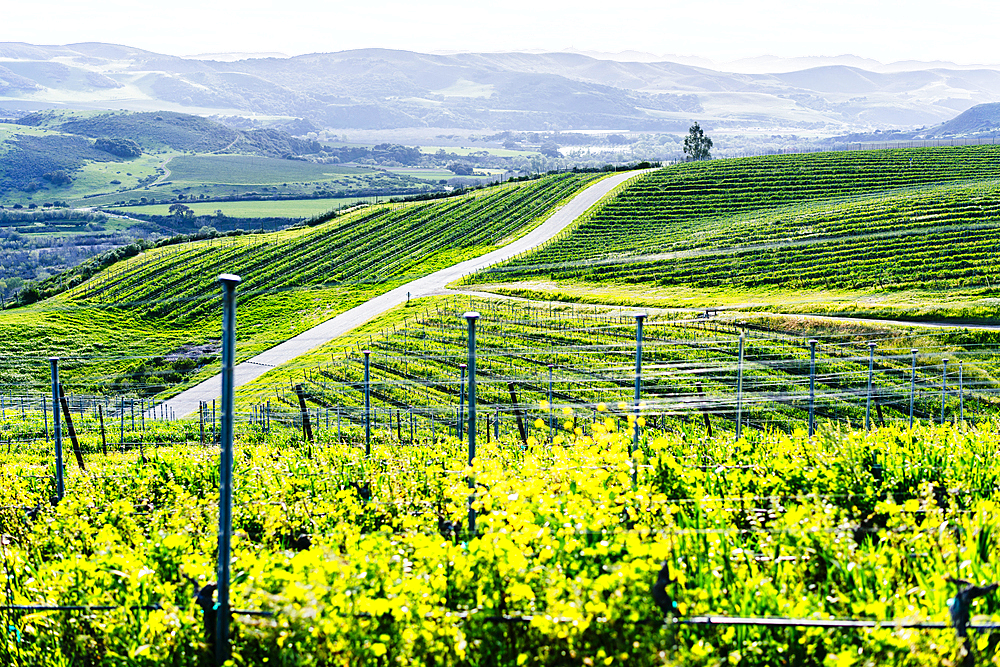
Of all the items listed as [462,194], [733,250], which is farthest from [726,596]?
[462,194]

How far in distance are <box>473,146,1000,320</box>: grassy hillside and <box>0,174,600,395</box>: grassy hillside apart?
1035 cm

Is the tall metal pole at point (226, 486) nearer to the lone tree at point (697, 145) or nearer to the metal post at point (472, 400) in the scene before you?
the metal post at point (472, 400)

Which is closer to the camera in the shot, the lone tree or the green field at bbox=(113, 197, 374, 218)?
the lone tree

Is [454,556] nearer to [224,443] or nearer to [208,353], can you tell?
[224,443]

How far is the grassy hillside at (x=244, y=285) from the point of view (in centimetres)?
4091

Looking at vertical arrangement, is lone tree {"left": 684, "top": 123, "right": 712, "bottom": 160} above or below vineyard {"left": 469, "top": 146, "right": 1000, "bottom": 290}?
above

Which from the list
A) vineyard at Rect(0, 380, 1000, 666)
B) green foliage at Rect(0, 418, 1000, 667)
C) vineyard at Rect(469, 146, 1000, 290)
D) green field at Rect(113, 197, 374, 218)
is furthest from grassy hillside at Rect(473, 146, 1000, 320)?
green field at Rect(113, 197, 374, 218)

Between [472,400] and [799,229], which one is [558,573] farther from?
[799,229]

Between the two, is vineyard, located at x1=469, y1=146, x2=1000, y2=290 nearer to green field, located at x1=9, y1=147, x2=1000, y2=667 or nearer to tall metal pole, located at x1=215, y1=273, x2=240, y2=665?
green field, located at x1=9, y1=147, x2=1000, y2=667

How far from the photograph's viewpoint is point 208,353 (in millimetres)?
42250

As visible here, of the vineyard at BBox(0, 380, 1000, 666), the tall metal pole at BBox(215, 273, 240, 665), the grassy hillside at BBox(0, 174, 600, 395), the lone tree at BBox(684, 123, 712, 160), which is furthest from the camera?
the lone tree at BBox(684, 123, 712, 160)

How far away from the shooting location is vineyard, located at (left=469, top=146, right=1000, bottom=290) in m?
46.8

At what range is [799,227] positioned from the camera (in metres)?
59.3

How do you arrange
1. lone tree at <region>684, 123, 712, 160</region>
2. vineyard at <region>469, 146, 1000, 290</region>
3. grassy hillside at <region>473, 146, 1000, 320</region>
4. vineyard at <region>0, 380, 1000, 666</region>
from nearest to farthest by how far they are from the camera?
vineyard at <region>0, 380, 1000, 666</region>, grassy hillside at <region>473, 146, 1000, 320</region>, vineyard at <region>469, 146, 1000, 290</region>, lone tree at <region>684, 123, 712, 160</region>
